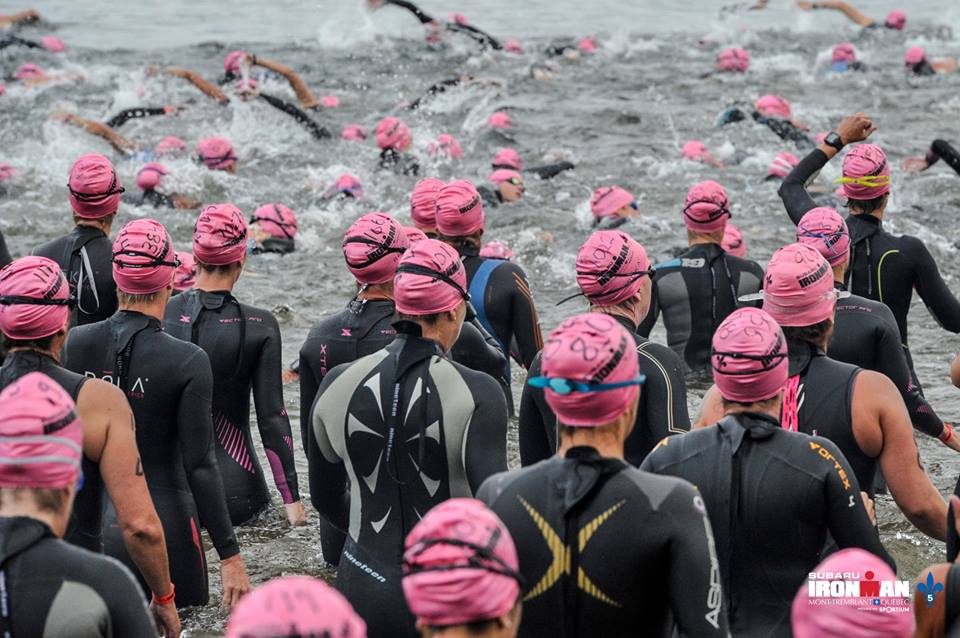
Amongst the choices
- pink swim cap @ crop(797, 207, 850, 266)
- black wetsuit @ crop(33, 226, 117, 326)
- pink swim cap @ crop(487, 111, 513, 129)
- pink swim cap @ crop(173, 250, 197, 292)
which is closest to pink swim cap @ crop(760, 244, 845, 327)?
pink swim cap @ crop(797, 207, 850, 266)

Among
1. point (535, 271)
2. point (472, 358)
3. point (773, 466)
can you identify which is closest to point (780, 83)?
point (535, 271)

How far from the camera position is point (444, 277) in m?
4.43

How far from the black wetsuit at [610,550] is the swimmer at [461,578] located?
55 centimetres

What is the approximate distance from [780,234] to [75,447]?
1202cm

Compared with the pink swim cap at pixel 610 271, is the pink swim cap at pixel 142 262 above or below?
above

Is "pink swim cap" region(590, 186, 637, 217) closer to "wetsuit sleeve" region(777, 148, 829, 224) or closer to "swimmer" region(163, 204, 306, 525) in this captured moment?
"wetsuit sleeve" region(777, 148, 829, 224)

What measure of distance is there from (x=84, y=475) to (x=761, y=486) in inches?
92.6

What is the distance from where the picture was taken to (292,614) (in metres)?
2.27

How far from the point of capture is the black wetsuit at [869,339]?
5.61 m

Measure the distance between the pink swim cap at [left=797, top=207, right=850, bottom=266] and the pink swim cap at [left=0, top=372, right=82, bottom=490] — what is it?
3859mm

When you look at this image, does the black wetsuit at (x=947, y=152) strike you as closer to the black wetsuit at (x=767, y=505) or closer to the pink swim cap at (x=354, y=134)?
the black wetsuit at (x=767, y=505)

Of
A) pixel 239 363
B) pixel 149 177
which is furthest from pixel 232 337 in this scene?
pixel 149 177

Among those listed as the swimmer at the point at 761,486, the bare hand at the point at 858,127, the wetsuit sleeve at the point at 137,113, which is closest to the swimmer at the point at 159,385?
the swimmer at the point at 761,486

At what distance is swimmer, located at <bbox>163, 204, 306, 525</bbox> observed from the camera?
5.79 meters
